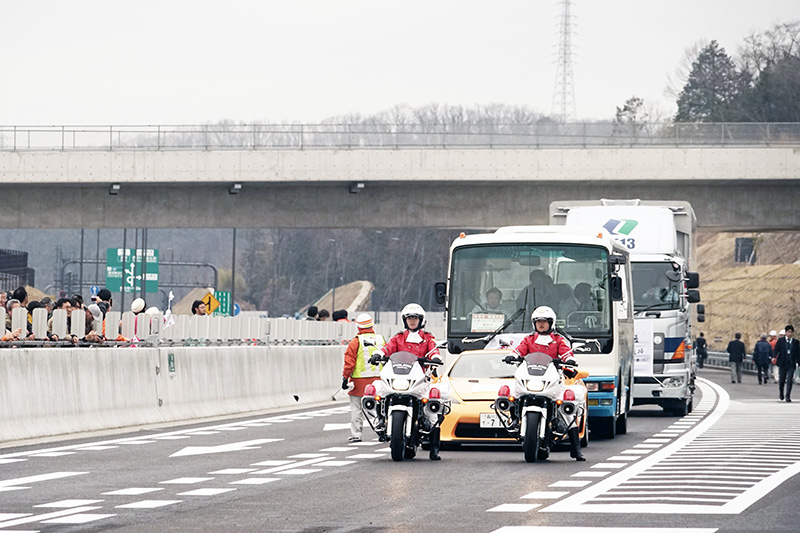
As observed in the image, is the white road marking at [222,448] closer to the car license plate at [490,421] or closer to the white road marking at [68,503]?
the car license plate at [490,421]

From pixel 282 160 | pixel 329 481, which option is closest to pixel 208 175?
pixel 282 160

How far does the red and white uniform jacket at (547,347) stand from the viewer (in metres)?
17.6

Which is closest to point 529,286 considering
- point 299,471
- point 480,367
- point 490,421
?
point 480,367

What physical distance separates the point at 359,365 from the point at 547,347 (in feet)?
11.4

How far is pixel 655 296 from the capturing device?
92.8 ft

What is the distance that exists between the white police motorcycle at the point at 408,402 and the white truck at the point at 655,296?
1089cm

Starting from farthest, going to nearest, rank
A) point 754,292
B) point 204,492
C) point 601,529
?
point 754,292 → point 204,492 → point 601,529

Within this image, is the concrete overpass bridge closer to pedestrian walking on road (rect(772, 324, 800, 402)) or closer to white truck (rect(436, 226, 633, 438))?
pedestrian walking on road (rect(772, 324, 800, 402))

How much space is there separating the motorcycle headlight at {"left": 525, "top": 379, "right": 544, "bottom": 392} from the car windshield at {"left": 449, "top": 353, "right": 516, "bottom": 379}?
7.64ft

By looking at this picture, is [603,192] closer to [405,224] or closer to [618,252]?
[405,224]

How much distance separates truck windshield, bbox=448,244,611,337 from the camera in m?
22.0

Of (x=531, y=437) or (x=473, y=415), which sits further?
(x=473, y=415)

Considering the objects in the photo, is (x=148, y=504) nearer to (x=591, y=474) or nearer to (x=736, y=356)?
(x=591, y=474)

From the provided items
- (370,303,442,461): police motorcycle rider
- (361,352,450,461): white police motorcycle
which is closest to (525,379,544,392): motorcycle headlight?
(361,352,450,461): white police motorcycle
